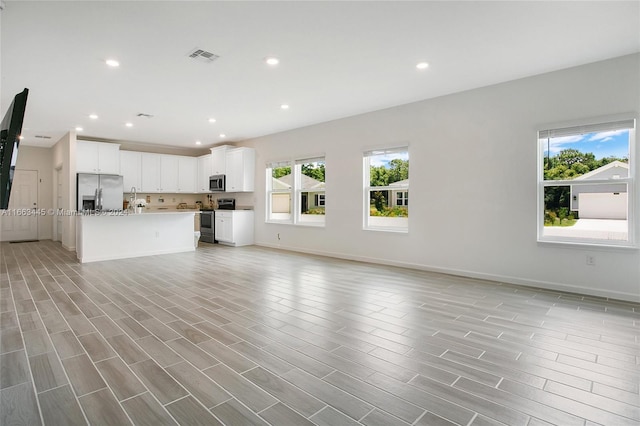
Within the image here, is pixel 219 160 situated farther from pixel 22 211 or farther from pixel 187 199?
pixel 22 211

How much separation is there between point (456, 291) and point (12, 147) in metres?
4.61

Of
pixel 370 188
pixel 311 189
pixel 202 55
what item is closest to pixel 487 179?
pixel 370 188

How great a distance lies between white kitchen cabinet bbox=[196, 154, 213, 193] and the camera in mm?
9590

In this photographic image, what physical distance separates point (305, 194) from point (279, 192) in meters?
0.88

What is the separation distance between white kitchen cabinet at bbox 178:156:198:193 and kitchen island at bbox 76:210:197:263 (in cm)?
265

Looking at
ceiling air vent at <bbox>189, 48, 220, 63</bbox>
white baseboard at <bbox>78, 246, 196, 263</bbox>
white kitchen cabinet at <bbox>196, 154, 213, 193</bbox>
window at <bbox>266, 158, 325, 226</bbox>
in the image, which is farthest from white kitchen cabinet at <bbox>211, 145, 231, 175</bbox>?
ceiling air vent at <bbox>189, 48, 220, 63</bbox>

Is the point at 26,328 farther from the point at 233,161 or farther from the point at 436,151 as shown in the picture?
the point at 233,161

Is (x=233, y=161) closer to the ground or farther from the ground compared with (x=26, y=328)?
farther from the ground

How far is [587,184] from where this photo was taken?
4.08 m

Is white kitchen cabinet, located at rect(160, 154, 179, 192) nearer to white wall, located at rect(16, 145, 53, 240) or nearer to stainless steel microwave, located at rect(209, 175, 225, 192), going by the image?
stainless steel microwave, located at rect(209, 175, 225, 192)

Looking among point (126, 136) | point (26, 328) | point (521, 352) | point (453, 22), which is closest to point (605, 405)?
point (521, 352)

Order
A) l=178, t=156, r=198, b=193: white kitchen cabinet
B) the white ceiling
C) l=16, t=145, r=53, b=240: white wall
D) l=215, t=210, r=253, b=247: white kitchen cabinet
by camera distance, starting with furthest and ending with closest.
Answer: l=178, t=156, r=198, b=193: white kitchen cabinet < l=16, t=145, r=53, b=240: white wall < l=215, t=210, r=253, b=247: white kitchen cabinet < the white ceiling

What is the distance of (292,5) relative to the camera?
276cm

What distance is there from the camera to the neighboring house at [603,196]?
12.7 ft
